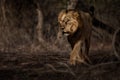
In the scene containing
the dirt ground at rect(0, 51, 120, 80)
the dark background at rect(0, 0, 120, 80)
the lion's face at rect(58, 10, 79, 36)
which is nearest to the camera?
the dirt ground at rect(0, 51, 120, 80)

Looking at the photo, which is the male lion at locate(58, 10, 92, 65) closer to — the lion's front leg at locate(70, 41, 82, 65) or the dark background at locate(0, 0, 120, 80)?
the lion's front leg at locate(70, 41, 82, 65)

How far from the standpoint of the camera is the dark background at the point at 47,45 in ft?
17.7

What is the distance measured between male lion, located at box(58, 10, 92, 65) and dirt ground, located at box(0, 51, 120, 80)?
0.63 feet

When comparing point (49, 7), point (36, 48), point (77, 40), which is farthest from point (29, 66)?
point (49, 7)

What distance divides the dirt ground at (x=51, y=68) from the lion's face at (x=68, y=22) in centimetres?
43

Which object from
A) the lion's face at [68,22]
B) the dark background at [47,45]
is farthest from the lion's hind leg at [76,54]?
the lion's face at [68,22]

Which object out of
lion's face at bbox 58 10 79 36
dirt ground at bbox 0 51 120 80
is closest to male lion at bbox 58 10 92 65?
lion's face at bbox 58 10 79 36

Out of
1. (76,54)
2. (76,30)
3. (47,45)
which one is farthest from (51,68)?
(47,45)

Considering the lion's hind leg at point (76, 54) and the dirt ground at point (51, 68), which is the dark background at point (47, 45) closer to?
the dirt ground at point (51, 68)

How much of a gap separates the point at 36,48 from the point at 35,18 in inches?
148

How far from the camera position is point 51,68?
6461mm

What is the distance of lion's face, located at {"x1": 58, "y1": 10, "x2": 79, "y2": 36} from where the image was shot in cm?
633

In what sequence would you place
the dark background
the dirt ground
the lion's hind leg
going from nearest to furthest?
the dirt ground < the dark background < the lion's hind leg

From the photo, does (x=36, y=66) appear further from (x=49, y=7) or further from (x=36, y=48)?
(x=49, y=7)
